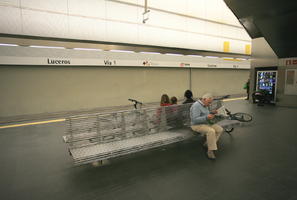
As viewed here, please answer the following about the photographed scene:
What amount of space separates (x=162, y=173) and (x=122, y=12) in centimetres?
969

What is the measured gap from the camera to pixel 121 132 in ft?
13.1

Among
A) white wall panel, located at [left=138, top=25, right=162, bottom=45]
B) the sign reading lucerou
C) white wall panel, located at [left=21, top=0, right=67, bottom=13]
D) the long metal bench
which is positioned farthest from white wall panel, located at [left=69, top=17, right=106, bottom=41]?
the long metal bench

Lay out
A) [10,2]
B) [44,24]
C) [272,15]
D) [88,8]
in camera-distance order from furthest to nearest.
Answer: [88,8], [44,24], [10,2], [272,15]

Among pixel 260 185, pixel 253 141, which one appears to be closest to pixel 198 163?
pixel 260 185

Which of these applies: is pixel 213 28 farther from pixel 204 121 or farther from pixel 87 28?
pixel 204 121

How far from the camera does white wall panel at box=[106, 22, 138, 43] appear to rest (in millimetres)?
10000

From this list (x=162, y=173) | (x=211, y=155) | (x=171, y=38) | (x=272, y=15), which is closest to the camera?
(x=162, y=173)

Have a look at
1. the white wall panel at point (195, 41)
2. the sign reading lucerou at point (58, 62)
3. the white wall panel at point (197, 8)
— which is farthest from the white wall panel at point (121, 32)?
the white wall panel at point (197, 8)

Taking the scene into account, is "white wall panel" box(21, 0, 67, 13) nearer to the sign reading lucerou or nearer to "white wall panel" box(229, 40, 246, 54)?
the sign reading lucerou

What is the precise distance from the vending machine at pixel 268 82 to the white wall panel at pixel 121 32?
8.68m

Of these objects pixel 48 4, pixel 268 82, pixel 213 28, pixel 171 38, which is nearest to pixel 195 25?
pixel 213 28

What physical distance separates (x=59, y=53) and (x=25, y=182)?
6952mm

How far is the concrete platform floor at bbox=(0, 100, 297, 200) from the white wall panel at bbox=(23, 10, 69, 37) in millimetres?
5596

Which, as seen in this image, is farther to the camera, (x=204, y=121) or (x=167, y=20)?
(x=167, y=20)
